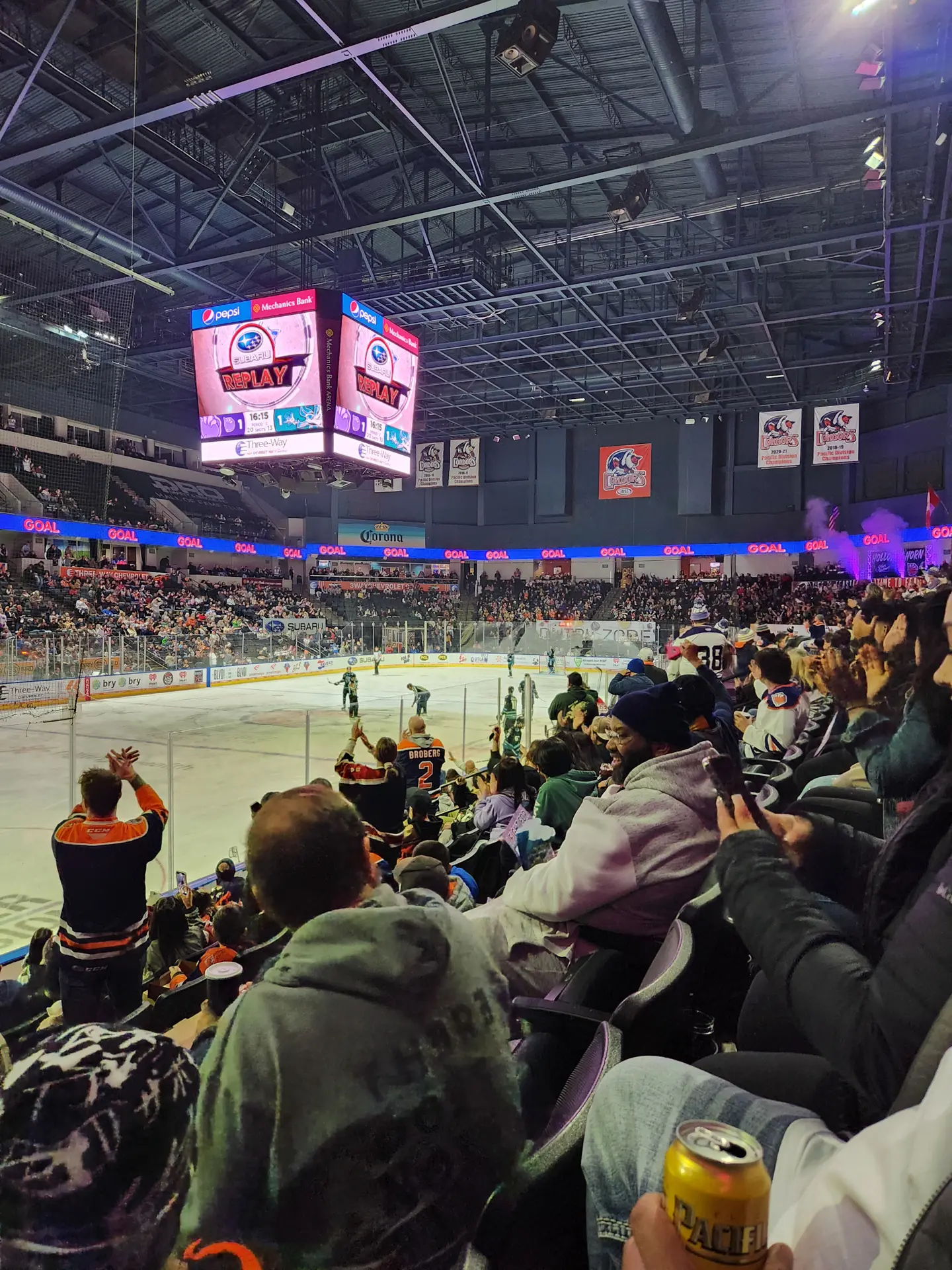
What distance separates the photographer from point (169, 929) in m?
3.86

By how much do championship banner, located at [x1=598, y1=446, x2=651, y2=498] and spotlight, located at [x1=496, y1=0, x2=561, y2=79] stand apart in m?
19.8

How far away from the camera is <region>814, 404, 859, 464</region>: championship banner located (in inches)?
747

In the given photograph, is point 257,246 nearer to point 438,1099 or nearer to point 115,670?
point 115,670

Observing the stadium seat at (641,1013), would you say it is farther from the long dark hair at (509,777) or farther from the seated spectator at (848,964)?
the long dark hair at (509,777)

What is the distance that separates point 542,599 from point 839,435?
649 inches

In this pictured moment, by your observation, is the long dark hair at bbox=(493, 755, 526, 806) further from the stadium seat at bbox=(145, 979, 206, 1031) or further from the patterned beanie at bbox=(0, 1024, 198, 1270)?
the patterned beanie at bbox=(0, 1024, 198, 1270)

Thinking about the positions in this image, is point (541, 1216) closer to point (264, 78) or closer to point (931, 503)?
point (264, 78)

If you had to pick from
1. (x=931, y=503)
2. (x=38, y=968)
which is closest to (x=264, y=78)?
(x=38, y=968)

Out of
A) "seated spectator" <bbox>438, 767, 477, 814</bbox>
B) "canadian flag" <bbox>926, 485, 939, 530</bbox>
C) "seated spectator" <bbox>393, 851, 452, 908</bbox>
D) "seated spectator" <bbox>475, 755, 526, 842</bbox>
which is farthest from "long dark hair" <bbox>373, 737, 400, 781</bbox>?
"canadian flag" <bbox>926, 485, 939, 530</bbox>

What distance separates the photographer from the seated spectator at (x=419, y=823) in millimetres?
4734

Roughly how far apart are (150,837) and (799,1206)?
3.18 meters

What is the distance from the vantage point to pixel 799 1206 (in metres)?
0.77

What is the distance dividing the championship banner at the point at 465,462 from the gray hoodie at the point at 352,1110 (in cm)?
2459

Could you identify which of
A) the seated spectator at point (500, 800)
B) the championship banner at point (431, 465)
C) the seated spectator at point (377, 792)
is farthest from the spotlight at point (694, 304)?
the seated spectator at point (500, 800)
